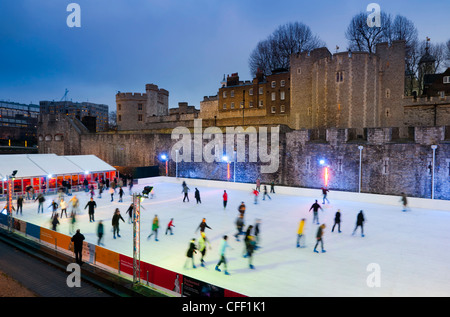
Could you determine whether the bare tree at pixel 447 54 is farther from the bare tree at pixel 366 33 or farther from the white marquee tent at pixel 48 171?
the white marquee tent at pixel 48 171

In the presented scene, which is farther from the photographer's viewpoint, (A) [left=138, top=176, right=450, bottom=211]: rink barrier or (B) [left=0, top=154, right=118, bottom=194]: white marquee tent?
(B) [left=0, top=154, right=118, bottom=194]: white marquee tent

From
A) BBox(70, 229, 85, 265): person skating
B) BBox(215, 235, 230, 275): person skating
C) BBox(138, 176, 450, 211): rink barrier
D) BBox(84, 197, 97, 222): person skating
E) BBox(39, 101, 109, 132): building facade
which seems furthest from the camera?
BBox(39, 101, 109, 132): building facade

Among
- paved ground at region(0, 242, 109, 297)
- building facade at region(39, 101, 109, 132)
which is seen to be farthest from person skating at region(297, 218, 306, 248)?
building facade at region(39, 101, 109, 132)

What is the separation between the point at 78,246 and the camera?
849 cm

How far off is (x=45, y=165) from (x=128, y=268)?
17712mm

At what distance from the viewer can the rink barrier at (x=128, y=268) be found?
247 inches

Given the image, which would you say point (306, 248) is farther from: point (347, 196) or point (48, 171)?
point (48, 171)

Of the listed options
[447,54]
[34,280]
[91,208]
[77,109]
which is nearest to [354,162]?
[91,208]

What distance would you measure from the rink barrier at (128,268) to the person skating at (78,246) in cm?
15

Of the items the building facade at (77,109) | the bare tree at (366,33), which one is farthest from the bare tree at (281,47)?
the building facade at (77,109)

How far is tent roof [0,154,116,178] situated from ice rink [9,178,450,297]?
4373mm

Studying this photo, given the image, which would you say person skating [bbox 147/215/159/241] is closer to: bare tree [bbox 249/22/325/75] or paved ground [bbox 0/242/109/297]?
paved ground [bbox 0/242/109/297]

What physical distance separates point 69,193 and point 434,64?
148 ft

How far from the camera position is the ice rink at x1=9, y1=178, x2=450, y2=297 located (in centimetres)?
727
